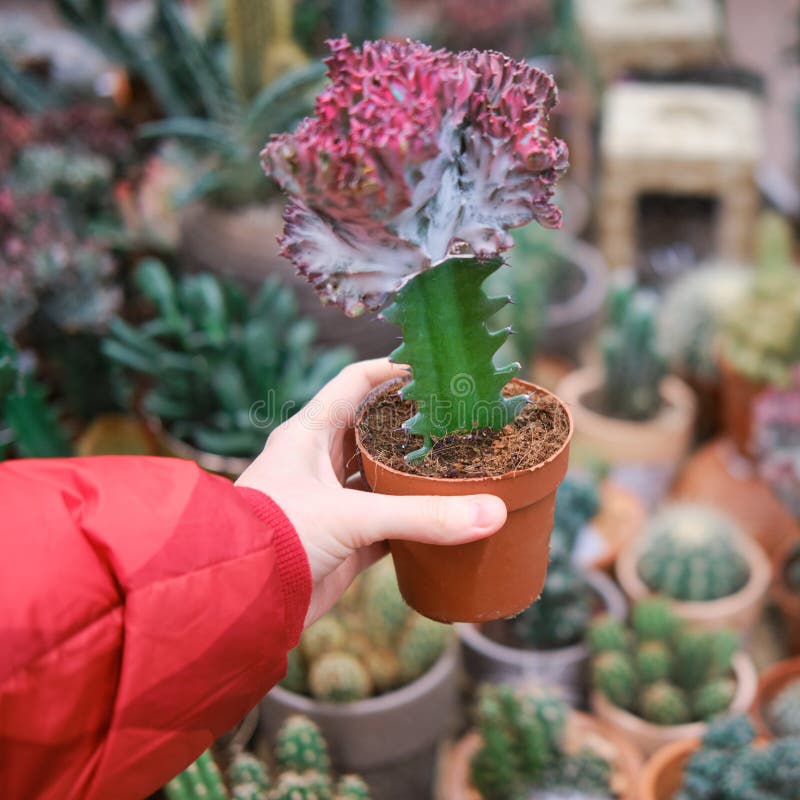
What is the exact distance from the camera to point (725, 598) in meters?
1.72

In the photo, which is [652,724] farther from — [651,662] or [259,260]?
[259,260]

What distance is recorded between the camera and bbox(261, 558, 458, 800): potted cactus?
1.35 metres

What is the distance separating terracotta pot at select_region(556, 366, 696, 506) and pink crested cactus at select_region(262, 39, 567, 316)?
131 cm

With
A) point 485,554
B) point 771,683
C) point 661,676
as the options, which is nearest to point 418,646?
point 661,676

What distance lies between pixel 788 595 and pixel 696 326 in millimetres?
766

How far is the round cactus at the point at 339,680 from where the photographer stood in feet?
4.39

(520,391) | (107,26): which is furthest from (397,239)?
(107,26)

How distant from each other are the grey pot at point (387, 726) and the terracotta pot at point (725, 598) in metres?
0.47

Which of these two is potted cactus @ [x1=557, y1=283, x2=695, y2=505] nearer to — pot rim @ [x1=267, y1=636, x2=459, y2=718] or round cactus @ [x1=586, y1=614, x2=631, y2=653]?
round cactus @ [x1=586, y1=614, x2=631, y2=653]

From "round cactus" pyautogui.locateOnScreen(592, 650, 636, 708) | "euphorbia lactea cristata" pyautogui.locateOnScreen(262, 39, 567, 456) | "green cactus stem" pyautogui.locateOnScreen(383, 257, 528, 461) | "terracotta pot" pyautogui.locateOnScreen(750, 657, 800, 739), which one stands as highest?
"euphorbia lactea cristata" pyautogui.locateOnScreen(262, 39, 567, 456)

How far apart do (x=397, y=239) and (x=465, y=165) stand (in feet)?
0.28

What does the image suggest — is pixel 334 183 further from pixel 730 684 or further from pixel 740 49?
pixel 740 49

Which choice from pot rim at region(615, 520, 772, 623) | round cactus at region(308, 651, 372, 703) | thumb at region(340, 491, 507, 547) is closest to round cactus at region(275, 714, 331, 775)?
round cactus at region(308, 651, 372, 703)


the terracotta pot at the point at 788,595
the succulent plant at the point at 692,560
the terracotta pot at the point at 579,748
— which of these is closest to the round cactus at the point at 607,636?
the terracotta pot at the point at 579,748
